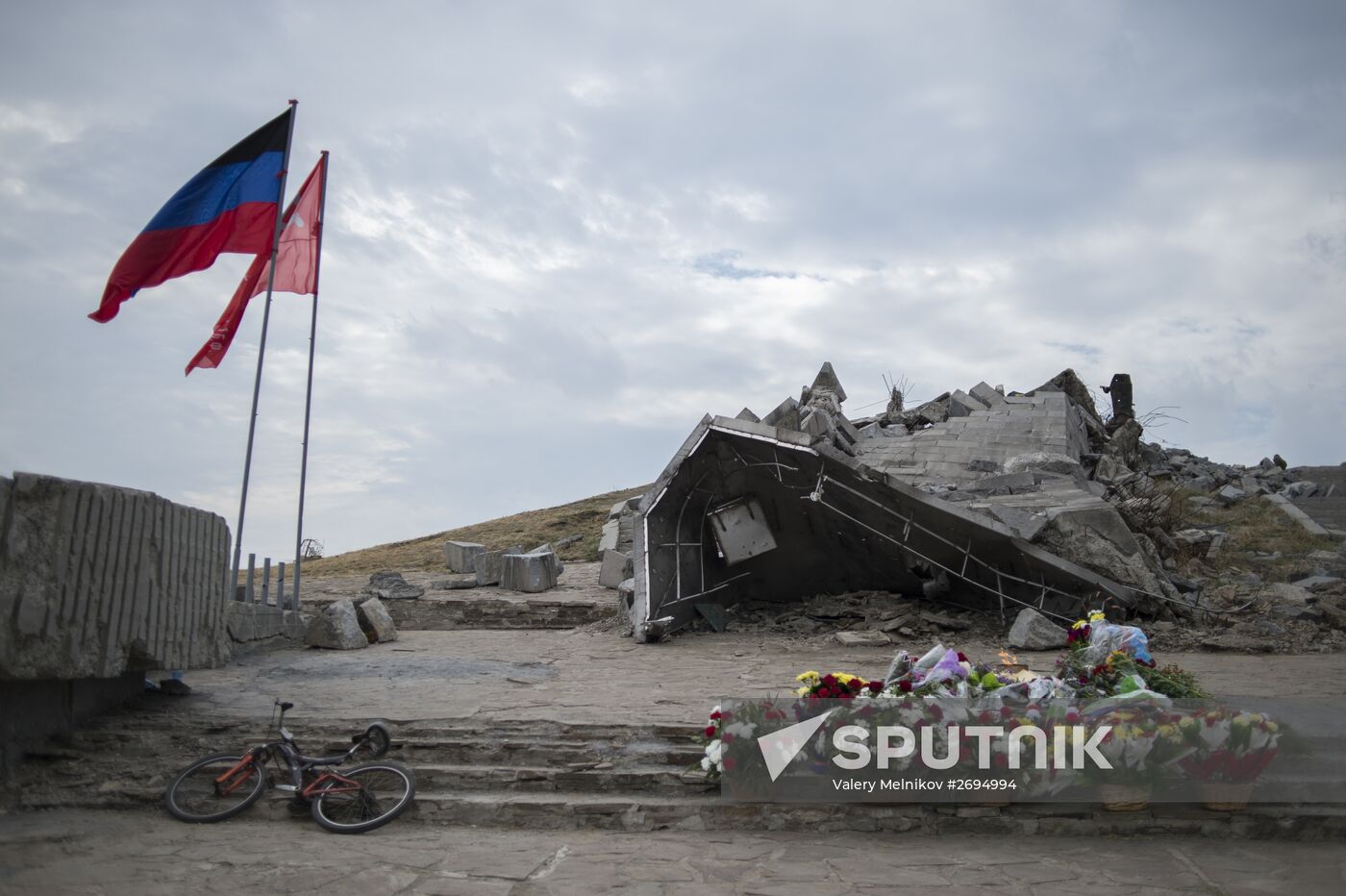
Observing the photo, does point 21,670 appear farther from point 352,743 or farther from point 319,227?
point 319,227

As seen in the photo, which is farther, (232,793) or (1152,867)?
(232,793)

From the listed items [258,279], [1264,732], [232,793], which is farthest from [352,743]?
[258,279]

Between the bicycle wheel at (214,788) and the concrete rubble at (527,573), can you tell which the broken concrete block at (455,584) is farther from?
the bicycle wheel at (214,788)

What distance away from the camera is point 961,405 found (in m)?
21.6

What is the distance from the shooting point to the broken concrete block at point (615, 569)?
1552cm

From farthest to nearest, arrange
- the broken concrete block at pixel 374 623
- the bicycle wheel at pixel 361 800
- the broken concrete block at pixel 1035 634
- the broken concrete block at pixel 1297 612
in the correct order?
→ the broken concrete block at pixel 374 623, the broken concrete block at pixel 1297 612, the broken concrete block at pixel 1035 634, the bicycle wheel at pixel 361 800

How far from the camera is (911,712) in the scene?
19.5 feet

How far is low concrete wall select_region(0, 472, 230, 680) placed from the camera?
21.1ft

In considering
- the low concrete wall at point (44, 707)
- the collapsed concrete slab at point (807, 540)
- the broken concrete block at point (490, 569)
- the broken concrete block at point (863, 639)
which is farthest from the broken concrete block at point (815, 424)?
the low concrete wall at point (44, 707)

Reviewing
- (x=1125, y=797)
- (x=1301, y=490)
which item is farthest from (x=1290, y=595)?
(x=1301, y=490)

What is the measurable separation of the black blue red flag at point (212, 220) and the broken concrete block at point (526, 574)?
6.09 metres

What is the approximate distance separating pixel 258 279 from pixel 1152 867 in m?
11.0

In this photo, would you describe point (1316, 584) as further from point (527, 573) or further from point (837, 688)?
point (527, 573)

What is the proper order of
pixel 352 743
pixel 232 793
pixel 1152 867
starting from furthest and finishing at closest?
pixel 352 743 → pixel 232 793 → pixel 1152 867
